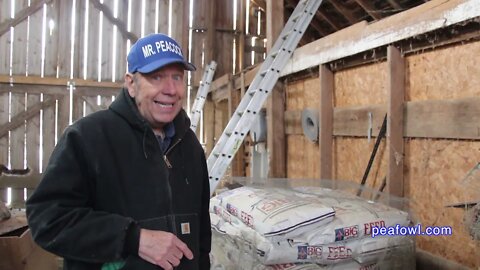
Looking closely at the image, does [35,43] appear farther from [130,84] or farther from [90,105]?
[130,84]

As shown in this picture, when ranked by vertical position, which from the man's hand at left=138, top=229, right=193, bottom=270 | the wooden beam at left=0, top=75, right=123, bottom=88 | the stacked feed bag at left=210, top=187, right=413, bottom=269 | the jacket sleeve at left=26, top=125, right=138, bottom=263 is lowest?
the stacked feed bag at left=210, top=187, right=413, bottom=269

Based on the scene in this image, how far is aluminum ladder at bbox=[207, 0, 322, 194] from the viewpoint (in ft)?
11.5

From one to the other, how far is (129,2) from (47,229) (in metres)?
7.41

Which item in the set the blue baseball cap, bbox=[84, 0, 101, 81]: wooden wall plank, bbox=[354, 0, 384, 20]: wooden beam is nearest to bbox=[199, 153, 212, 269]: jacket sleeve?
the blue baseball cap

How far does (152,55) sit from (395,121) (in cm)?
201

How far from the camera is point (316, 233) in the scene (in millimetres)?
2271

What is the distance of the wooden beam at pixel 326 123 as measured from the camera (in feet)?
12.4

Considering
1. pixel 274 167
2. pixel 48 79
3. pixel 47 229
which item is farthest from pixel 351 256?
pixel 48 79

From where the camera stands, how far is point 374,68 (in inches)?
128

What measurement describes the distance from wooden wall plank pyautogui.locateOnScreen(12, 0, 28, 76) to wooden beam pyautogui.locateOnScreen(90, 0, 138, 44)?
3.93 ft

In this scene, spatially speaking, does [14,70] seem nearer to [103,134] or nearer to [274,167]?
[274,167]

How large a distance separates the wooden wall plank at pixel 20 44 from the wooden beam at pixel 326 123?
5.83 meters

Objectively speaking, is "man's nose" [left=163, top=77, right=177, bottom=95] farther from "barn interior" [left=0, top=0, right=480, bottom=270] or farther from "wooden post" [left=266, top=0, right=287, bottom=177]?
"wooden post" [left=266, top=0, right=287, bottom=177]

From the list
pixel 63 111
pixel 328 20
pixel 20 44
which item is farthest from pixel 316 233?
pixel 20 44
